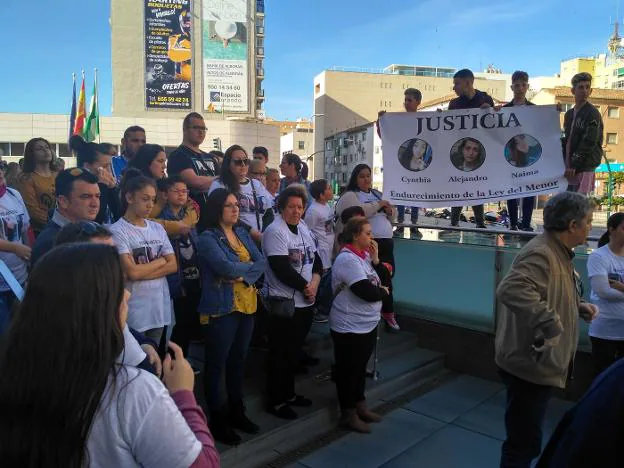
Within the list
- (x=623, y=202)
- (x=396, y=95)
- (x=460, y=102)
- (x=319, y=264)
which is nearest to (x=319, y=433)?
(x=319, y=264)

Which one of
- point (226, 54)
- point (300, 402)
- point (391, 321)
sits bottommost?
point (300, 402)

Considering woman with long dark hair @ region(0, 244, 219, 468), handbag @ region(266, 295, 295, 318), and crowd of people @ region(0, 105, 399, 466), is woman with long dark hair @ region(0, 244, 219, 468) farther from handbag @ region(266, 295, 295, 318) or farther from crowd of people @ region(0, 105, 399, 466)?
handbag @ region(266, 295, 295, 318)

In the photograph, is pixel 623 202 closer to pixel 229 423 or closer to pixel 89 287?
pixel 229 423

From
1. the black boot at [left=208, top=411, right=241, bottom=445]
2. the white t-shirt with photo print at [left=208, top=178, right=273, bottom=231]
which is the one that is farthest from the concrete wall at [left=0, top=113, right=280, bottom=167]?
the black boot at [left=208, top=411, right=241, bottom=445]

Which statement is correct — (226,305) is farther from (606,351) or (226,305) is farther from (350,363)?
(606,351)

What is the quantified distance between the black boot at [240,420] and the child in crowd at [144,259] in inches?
33.2

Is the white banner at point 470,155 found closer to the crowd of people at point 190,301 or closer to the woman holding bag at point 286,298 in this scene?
the crowd of people at point 190,301

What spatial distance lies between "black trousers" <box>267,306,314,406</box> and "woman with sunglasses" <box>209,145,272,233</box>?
43.3 inches

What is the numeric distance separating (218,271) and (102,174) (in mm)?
1683

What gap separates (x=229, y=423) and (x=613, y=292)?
326 centimetres

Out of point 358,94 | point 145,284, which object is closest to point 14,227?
point 145,284

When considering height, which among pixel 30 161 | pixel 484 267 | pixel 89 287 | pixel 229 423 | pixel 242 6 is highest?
pixel 242 6

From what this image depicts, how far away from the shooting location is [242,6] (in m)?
56.7

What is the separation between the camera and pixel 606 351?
4.16 m
